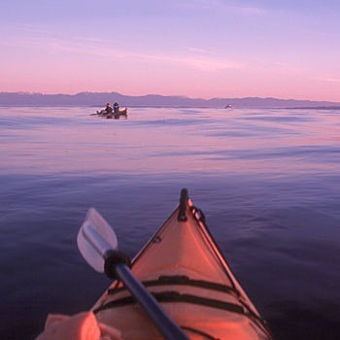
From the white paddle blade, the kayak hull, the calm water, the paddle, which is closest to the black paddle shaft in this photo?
the paddle

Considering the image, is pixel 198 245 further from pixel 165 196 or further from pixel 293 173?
pixel 293 173

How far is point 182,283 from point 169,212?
14.0 feet

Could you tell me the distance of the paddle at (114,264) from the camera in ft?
7.44

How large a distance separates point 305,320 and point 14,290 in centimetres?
338

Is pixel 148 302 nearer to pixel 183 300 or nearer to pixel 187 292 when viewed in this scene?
pixel 183 300

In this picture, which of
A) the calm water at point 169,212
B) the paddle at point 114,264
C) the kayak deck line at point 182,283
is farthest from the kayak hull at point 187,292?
the calm water at point 169,212

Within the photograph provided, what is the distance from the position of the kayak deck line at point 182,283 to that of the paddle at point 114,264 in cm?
33

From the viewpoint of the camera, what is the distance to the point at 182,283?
10.5ft

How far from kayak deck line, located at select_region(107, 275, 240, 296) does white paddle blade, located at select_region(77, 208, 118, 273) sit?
1.05ft

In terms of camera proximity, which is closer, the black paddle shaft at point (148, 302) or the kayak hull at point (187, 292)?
the black paddle shaft at point (148, 302)

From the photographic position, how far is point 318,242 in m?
5.84

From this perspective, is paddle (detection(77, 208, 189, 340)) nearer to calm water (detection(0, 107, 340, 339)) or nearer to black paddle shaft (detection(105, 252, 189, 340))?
black paddle shaft (detection(105, 252, 189, 340))

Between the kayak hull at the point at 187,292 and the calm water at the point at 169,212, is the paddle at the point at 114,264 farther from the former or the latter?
the calm water at the point at 169,212

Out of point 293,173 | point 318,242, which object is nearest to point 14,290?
point 318,242
